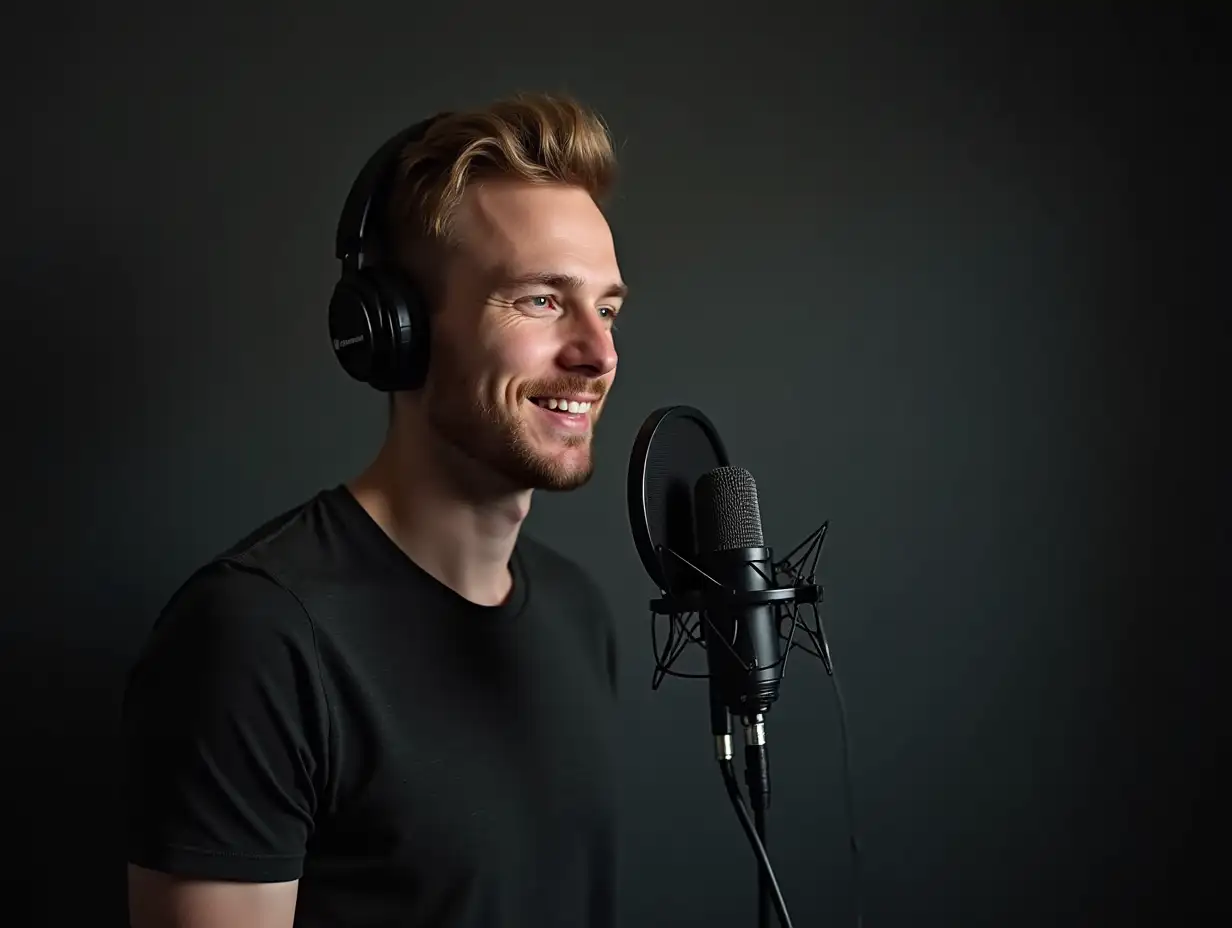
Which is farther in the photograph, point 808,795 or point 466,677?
point 808,795

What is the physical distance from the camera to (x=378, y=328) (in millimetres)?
1287

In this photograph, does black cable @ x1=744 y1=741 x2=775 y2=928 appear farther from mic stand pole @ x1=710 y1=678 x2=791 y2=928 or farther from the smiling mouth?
the smiling mouth

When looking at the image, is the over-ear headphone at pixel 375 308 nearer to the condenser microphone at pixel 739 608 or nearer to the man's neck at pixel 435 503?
the man's neck at pixel 435 503

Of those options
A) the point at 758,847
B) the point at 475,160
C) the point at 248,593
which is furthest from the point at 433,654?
the point at 475,160

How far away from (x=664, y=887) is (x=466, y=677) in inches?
25.2

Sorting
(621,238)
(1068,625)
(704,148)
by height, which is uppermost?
(704,148)

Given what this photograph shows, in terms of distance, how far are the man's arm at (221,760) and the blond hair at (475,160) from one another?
49cm

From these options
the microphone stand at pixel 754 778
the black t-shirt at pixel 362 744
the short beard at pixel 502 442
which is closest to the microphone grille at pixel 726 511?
the microphone stand at pixel 754 778

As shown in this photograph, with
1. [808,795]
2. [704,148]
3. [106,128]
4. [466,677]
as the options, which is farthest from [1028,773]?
[106,128]

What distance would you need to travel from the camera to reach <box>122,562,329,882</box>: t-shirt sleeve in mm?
1109

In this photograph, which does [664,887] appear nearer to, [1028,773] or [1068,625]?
[1028,773]

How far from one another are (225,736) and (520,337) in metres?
0.56

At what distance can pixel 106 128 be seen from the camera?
4.57 feet

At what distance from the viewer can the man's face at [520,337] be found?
1337 millimetres
